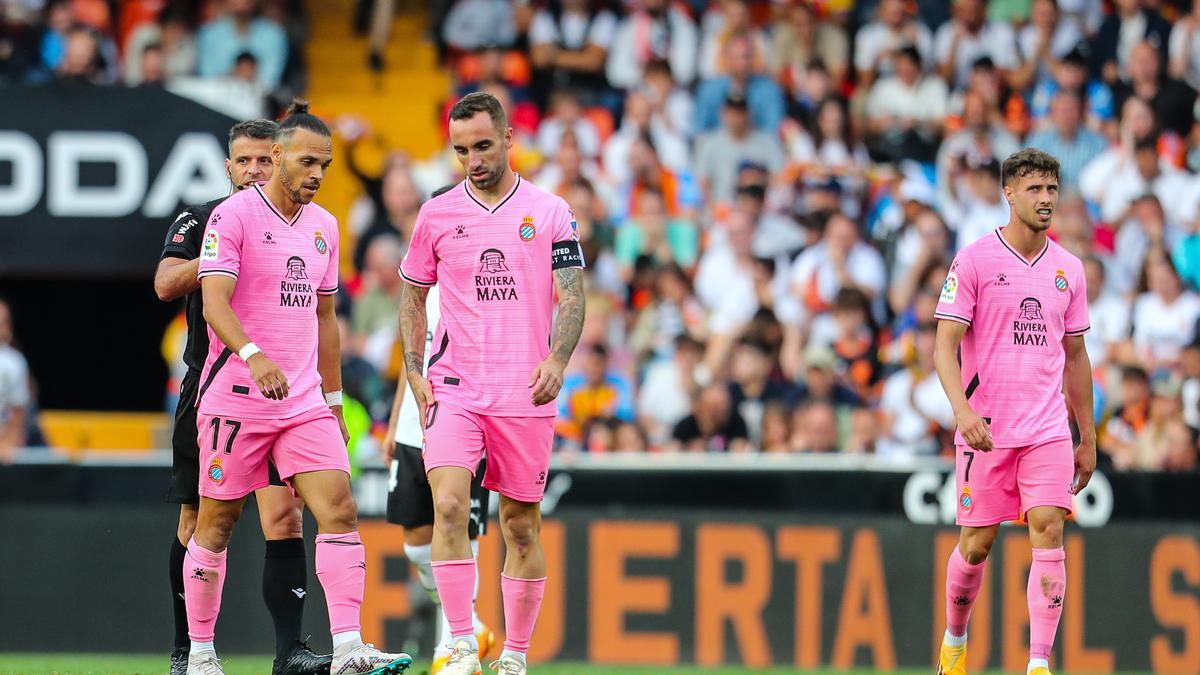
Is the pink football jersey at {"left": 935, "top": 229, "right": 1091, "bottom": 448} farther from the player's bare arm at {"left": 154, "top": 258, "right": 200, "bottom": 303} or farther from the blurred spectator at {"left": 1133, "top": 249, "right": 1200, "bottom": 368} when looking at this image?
the blurred spectator at {"left": 1133, "top": 249, "right": 1200, "bottom": 368}

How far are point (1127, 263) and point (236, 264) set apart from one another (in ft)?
34.1

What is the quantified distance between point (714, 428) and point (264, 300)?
23.9 feet

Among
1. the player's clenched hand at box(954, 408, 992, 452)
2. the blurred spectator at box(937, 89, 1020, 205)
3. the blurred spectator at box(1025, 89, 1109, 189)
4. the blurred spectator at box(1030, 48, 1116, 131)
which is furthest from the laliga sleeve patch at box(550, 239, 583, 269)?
the blurred spectator at box(1030, 48, 1116, 131)

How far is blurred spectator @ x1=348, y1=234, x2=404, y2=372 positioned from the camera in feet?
55.1

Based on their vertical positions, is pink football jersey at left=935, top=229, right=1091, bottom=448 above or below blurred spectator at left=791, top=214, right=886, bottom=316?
below

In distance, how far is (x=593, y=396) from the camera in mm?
15953

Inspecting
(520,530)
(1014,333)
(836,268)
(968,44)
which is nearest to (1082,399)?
(1014,333)

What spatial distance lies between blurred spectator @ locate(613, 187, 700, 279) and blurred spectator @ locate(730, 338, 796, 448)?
1.58m

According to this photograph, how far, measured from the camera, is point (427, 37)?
20.8 m

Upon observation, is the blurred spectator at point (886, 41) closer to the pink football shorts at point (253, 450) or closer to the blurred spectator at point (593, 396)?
the blurred spectator at point (593, 396)

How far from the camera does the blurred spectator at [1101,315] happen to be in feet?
52.5

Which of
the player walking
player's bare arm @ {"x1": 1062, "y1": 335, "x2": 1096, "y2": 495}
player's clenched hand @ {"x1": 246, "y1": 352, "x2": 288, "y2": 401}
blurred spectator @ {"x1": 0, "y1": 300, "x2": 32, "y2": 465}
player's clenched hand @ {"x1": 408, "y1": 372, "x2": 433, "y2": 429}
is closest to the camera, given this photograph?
player's clenched hand @ {"x1": 246, "y1": 352, "x2": 288, "y2": 401}

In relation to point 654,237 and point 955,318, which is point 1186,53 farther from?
point 955,318

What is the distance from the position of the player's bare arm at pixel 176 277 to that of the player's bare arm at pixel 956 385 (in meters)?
3.65
